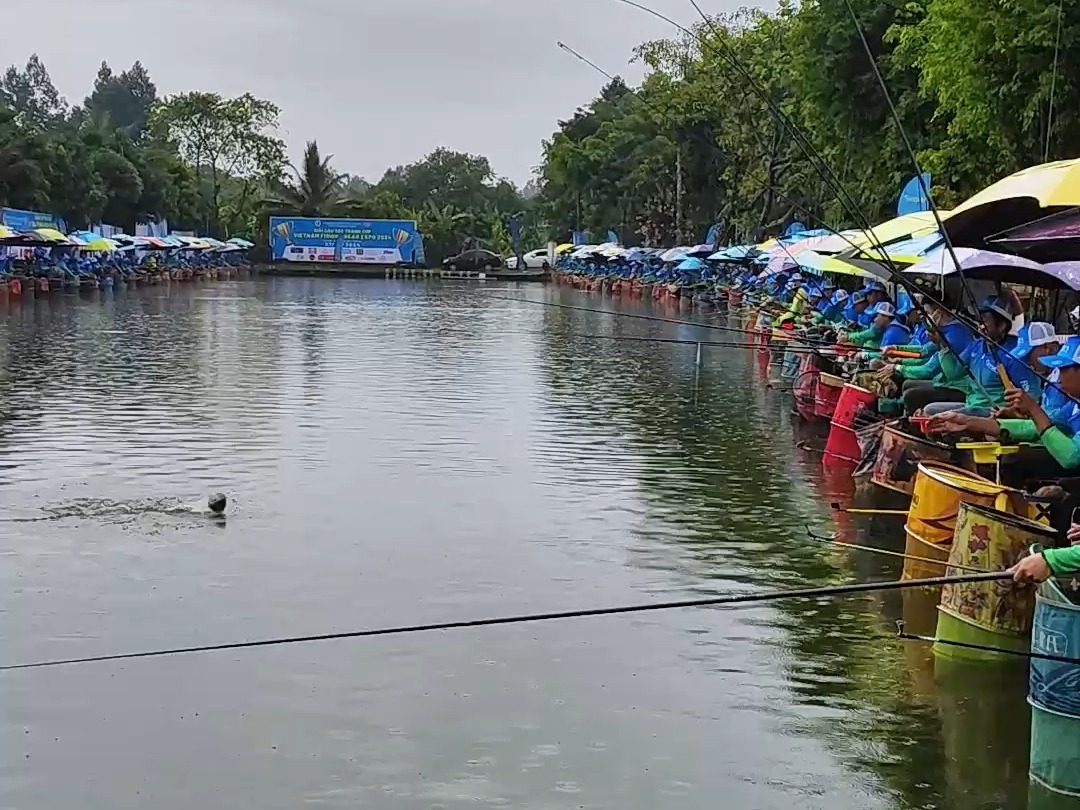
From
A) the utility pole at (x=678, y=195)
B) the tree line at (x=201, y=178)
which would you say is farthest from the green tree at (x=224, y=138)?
the utility pole at (x=678, y=195)

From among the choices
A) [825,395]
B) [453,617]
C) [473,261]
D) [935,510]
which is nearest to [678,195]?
[473,261]

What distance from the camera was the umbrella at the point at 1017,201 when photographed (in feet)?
25.1

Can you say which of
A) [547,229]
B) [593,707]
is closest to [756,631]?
[593,707]

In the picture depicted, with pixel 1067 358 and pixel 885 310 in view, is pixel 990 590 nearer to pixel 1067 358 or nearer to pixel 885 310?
pixel 1067 358

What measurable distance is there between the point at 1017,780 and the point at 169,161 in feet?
276

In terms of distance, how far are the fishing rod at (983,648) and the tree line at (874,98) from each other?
2255 mm

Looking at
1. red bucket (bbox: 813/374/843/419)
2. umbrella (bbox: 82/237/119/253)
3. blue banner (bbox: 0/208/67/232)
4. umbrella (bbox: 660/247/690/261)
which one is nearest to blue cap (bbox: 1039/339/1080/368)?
red bucket (bbox: 813/374/843/419)

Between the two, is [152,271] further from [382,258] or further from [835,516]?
[835,516]

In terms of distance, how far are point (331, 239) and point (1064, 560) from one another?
78922mm

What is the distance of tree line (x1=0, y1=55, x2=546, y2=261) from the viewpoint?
60.4 m

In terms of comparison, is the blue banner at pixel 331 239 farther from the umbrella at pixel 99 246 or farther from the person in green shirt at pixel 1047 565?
the person in green shirt at pixel 1047 565

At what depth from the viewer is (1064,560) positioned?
5695 millimetres

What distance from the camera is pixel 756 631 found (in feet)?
27.6

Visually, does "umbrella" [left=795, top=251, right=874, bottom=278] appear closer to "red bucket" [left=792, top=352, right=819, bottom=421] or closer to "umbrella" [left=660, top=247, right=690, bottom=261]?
"red bucket" [left=792, top=352, right=819, bottom=421]
